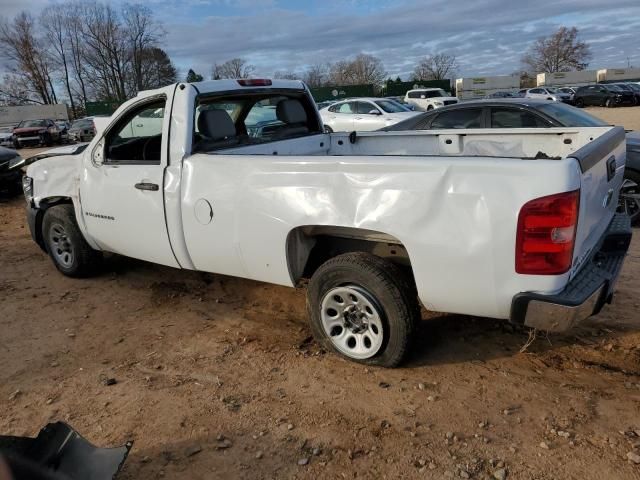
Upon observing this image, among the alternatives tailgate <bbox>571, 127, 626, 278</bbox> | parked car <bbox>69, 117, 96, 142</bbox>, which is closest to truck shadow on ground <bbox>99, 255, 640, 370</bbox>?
tailgate <bbox>571, 127, 626, 278</bbox>

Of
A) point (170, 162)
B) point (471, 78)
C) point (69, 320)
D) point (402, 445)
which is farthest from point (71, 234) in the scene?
point (471, 78)

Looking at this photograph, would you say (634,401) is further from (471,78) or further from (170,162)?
(471,78)

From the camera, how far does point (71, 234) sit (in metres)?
5.38

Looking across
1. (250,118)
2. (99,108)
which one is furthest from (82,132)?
(250,118)

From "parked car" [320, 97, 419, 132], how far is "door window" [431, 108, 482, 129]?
764cm

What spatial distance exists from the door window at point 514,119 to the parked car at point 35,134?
89.8 ft

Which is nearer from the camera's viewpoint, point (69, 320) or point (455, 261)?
point (455, 261)

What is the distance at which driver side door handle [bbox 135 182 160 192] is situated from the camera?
4234mm

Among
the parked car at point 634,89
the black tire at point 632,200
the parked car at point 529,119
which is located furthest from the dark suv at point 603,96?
the black tire at point 632,200

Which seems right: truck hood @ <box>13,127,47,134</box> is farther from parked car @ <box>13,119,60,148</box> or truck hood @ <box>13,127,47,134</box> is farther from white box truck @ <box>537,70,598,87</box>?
white box truck @ <box>537,70,598,87</box>

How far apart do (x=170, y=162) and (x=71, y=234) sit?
191 cm

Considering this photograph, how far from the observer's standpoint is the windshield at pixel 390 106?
17.1 m

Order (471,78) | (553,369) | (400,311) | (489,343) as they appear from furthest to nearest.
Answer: (471,78), (489,343), (553,369), (400,311)

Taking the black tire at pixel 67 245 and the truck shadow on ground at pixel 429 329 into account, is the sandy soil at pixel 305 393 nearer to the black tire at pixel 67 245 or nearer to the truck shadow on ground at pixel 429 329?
the truck shadow on ground at pixel 429 329
